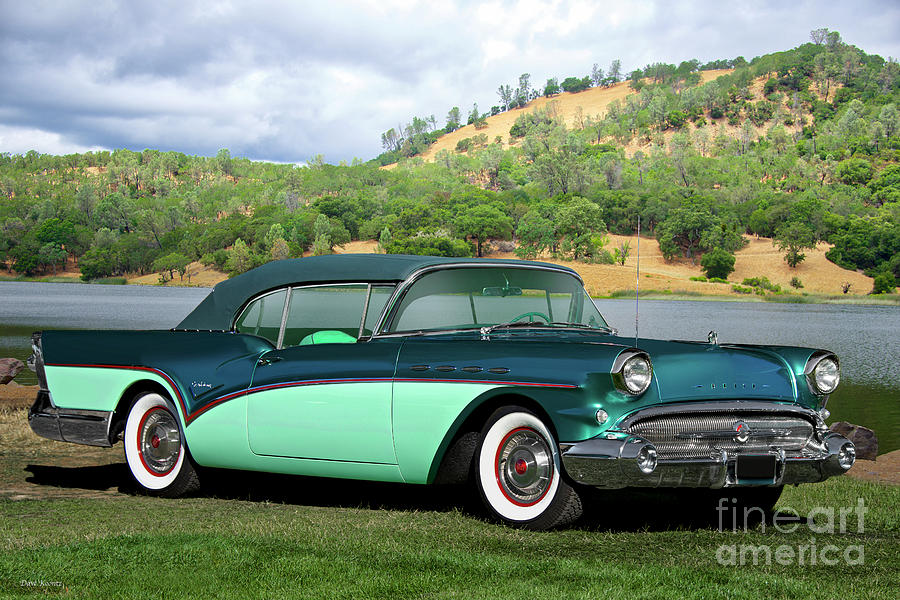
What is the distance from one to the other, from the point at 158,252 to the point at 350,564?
155 m

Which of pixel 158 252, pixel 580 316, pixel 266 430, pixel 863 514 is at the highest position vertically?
pixel 158 252

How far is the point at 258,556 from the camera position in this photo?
15.1 ft

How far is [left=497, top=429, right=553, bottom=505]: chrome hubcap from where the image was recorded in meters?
5.23

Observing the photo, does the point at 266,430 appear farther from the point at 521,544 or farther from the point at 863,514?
the point at 863,514

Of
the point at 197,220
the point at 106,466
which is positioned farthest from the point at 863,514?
the point at 197,220

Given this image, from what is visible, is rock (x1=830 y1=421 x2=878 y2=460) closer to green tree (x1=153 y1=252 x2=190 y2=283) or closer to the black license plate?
the black license plate

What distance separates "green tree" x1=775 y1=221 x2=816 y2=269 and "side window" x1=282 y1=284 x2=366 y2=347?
130 metres

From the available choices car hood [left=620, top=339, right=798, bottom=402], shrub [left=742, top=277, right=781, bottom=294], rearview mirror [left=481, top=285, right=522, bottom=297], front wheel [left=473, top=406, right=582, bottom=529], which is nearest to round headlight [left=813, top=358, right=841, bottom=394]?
car hood [left=620, top=339, right=798, bottom=402]

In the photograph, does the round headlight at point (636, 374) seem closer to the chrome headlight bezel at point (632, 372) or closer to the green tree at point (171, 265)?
the chrome headlight bezel at point (632, 372)

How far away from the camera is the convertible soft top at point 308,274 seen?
627 cm

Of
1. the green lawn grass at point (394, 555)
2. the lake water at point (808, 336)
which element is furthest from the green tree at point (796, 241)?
the green lawn grass at point (394, 555)

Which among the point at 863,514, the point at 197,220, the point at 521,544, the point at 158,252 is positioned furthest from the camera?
the point at 197,220

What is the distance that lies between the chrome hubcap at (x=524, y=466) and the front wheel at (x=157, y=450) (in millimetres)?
2706

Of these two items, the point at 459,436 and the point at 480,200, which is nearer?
the point at 459,436
